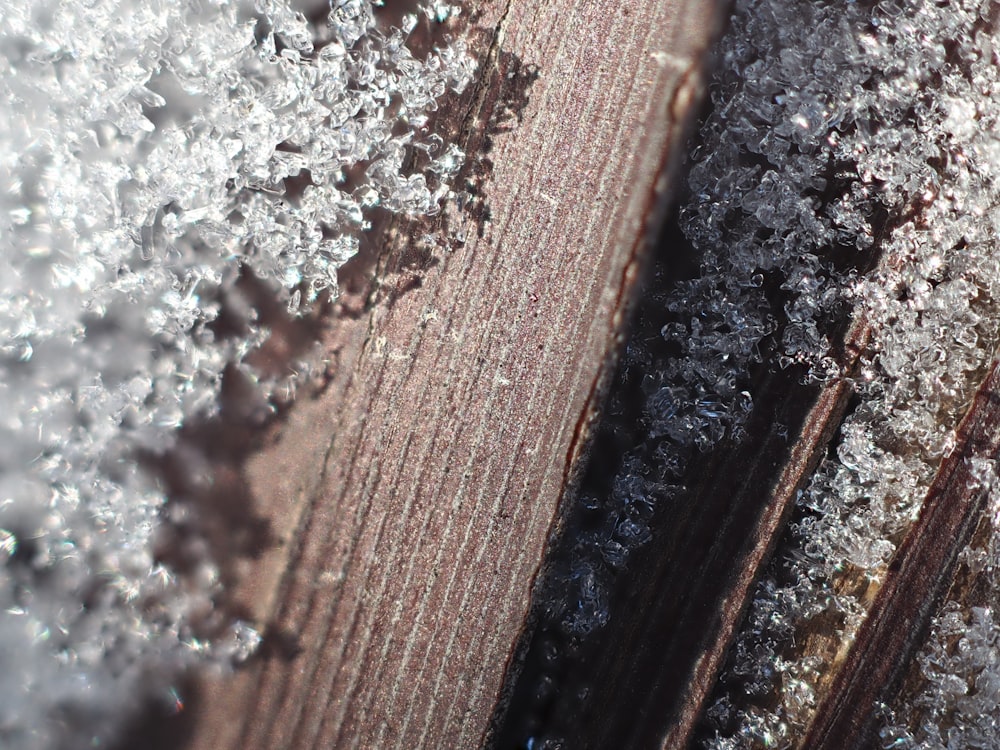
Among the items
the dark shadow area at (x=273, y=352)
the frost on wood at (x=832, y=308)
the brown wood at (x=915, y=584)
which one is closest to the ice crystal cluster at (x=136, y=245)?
the dark shadow area at (x=273, y=352)

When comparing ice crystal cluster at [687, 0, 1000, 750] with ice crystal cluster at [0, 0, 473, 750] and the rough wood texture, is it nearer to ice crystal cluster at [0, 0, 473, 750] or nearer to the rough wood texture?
the rough wood texture

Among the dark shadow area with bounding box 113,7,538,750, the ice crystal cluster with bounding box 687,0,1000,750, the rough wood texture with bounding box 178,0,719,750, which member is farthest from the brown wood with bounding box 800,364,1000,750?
the dark shadow area with bounding box 113,7,538,750

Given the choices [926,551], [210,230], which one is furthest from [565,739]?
[210,230]

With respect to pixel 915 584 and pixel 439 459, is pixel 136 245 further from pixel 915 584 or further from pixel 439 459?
pixel 915 584

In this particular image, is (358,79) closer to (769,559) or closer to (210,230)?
(210,230)

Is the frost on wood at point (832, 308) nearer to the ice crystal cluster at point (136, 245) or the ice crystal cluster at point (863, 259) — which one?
the ice crystal cluster at point (863, 259)

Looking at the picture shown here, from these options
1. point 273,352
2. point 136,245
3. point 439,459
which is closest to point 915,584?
point 439,459
